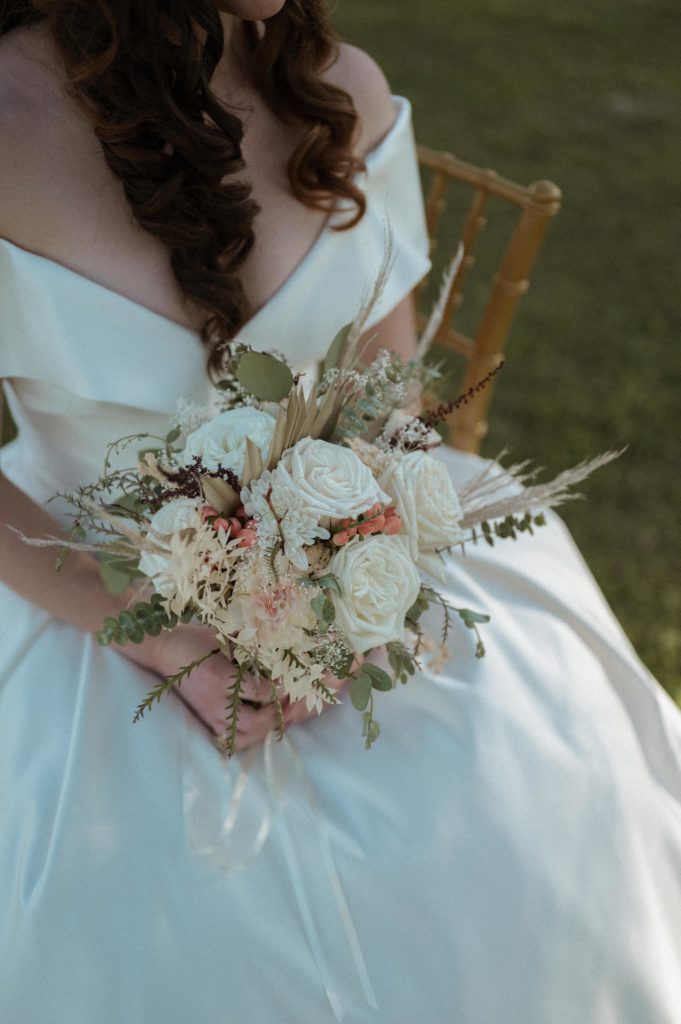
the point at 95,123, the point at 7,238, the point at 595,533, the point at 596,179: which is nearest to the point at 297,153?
the point at 95,123

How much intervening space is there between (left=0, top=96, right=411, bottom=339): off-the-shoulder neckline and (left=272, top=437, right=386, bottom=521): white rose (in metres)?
0.53

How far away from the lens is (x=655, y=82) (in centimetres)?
676

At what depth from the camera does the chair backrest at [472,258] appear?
201 cm

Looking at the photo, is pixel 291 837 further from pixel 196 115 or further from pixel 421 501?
pixel 196 115

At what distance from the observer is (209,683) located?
1.41 metres

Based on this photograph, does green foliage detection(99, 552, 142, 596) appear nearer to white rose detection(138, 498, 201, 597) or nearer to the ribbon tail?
white rose detection(138, 498, 201, 597)

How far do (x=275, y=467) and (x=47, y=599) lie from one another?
2.06 feet

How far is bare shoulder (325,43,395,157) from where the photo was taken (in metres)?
1.76

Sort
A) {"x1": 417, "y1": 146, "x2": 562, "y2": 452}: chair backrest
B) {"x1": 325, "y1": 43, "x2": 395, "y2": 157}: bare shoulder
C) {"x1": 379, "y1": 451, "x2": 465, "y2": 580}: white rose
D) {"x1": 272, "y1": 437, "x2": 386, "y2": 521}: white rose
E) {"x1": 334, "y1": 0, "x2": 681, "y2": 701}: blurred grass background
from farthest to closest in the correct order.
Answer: {"x1": 334, "y1": 0, "x2": 681, "y2": 701}: blurred grass background → {"x1": 417, "y1": 146, "x2": 562, "y2": 452}: chair backrest → {"x1": 325, "y1": 43, "x2": 395, "y2": 157}: bare shoulder → {"x1": 379, "y1": 451, "x2": 465, "y2": 580}: white rose → {"x1": 272, "y1": 437, "x2": 386, "y2": 521}: white rose

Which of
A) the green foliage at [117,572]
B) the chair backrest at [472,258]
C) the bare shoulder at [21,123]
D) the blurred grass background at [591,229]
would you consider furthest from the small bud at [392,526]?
the blurred grass background at [591,229]

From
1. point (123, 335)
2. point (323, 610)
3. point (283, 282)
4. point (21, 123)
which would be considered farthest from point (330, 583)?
point (21, 123)

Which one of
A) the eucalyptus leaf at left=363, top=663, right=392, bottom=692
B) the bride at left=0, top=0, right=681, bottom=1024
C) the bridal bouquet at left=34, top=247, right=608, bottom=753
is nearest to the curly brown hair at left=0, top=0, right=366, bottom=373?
the bride at left=0, top=0, right=681, bottom=1024

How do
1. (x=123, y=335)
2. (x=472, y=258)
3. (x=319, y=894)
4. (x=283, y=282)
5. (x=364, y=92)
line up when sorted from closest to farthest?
(x=319, y=894), (x=123, y=335), (x=283, y=282), (x=364, y=92), (x=472, y=258)

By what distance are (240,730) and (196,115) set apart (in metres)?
0.96
